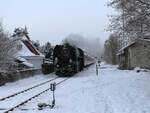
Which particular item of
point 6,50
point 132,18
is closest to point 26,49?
point 6,50

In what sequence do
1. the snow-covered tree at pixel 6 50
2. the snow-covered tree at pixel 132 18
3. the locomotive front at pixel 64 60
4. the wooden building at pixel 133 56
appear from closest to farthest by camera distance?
the snow-covered tree at pixel 132 18
the wooden building at pixel 133 56
the snow-covered tree at pixel 6 50
the locomotive front at pixel 64 60

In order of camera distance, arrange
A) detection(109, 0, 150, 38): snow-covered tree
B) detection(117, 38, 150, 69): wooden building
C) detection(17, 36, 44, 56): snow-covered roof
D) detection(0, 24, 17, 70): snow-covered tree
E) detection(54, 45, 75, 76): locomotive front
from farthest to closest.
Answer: detection(17, 36, 44, 56): snow-covered roof, detection(54, 45, 75, 76): locomotive front, detection(0, 24, 17, 70): snow-covered tree, detection(117, 38, 150, 69): wooden building, detection(109, 0, 150, 38): snow-covered tree

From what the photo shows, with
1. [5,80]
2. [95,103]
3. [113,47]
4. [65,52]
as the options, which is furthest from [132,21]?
[113,47]

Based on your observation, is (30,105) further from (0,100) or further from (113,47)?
(113,47)

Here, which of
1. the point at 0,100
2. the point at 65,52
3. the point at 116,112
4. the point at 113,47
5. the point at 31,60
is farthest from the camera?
the point at 113,47

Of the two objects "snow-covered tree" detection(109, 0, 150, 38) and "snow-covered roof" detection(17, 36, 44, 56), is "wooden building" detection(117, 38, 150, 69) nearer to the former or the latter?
"snow-covered tree" detection(109, 0, 150, 38)

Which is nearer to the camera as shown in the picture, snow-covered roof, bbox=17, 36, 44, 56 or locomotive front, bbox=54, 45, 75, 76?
locomotive front, bbox=54, 45, 75, 76

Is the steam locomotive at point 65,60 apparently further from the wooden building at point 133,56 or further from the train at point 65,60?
the wooden building at point 133,56

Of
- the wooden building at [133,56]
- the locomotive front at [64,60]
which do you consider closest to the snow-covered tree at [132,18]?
the wooden building at [133,56]

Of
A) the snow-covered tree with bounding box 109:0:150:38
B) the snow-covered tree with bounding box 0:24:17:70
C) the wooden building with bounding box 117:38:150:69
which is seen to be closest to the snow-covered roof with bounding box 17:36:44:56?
the wooden building with bounding box 117:38:150:69

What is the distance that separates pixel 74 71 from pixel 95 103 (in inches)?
1135

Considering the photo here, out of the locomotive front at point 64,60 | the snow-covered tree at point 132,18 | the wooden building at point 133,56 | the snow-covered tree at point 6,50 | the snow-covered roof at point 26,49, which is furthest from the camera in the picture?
the snow-covered roof at point 26,49

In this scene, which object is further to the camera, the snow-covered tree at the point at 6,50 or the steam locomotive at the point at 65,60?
the steam locomotive at the point at 65,60

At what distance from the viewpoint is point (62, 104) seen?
17.3m
